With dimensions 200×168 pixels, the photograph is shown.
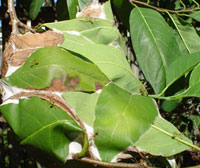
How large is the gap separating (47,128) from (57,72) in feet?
0.20

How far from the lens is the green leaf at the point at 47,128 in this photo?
0.32 meters

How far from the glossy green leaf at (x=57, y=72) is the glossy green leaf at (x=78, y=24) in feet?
0.25

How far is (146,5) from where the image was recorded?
553 mm

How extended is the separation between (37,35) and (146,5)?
247 mm

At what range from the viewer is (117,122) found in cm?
31

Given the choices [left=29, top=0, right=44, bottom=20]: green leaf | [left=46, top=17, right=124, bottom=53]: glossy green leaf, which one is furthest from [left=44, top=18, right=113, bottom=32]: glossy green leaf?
[left=29, top=0, right=44, bottom=20]: green leaf

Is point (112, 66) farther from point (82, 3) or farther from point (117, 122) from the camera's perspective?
point (82, 3)

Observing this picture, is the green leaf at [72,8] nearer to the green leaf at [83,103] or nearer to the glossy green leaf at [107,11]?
the glossy green leaf at [107,11]

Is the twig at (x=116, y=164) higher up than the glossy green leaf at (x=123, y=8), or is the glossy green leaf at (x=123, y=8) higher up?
the glossy green leaf at (x=123, y=8)

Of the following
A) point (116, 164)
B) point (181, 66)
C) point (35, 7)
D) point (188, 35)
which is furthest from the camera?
point (35, 7)

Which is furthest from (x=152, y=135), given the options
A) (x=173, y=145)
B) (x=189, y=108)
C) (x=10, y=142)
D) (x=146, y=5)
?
(x=10, y=142)

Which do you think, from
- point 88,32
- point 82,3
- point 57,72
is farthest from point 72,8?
point 57,72

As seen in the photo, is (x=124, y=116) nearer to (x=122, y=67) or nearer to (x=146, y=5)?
(x=122, y=67)

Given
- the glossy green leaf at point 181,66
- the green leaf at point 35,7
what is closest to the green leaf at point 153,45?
the glossy green leaf at point 181,66
